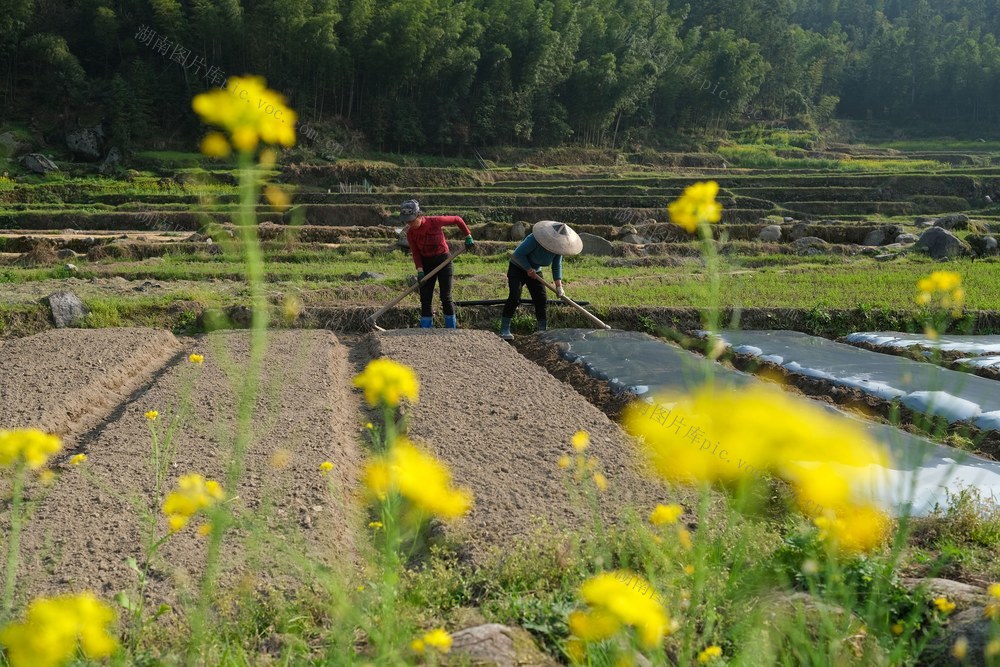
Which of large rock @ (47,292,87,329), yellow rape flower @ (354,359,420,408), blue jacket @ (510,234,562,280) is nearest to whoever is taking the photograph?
yellow rape flower @ (354,359,420,408)

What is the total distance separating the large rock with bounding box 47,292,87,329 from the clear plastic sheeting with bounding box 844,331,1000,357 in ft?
27.7

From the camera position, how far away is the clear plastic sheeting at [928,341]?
7.01 m

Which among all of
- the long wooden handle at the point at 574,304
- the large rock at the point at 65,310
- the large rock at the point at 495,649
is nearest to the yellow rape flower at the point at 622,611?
the large rock at the point at 495,649

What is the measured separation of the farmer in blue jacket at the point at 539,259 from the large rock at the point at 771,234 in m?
12.0

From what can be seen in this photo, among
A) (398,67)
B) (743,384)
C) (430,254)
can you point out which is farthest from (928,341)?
(398,67)

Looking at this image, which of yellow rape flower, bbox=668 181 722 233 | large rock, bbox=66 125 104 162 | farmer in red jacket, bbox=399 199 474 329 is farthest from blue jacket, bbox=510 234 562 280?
large rock, bbox=66 125 104 162

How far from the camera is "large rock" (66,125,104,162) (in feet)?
102

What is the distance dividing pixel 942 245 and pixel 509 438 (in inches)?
515

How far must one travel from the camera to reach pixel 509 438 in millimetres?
4477

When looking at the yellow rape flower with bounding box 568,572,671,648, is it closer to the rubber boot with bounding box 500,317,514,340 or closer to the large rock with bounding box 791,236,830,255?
the rubber boot with bounding box 500,317,514,340

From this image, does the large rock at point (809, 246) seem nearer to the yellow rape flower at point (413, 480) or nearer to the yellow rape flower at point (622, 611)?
the yellow rape flower at point (413, 480)

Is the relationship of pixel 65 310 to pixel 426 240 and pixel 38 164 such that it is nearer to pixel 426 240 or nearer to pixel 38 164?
pixel 426 240

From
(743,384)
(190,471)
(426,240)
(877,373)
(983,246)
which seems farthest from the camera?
(983,246)

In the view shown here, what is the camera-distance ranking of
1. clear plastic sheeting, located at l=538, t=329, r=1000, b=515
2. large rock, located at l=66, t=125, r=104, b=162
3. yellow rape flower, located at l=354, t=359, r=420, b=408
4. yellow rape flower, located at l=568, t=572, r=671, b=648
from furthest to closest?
large rock, located at l=66, t=125, r=104, b=162, clear plastic sheeting, located at l=538, t=329, r=1000, b=515, yellow rape flower, located at l=354, t=359, r=420, b=408, yellow rape flower, located at l=568, t=572, r=671, b=648
